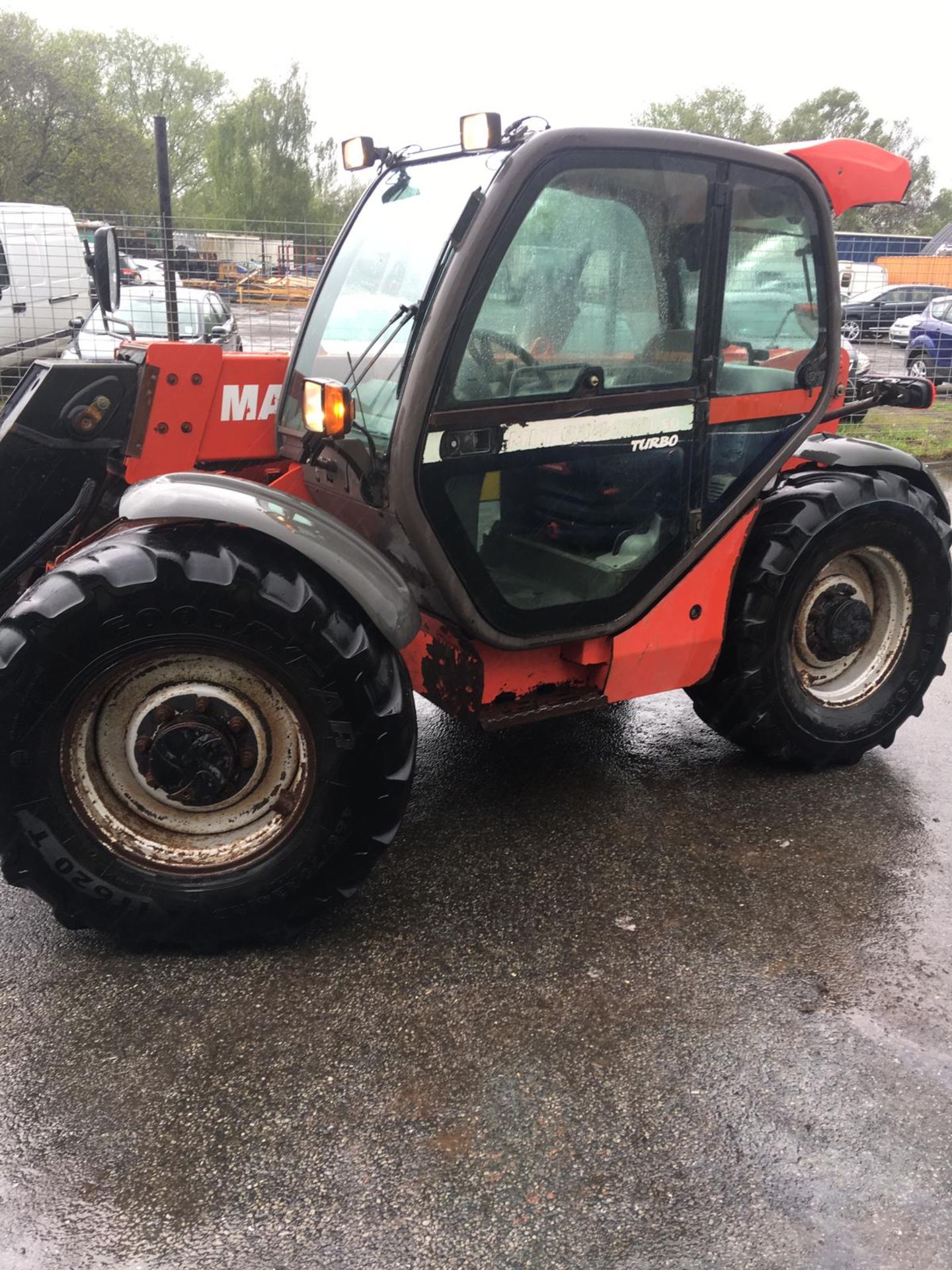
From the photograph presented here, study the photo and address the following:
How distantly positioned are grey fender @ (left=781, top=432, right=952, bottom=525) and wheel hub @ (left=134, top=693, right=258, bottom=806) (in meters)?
2.26

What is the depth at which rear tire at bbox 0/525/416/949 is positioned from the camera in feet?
8.26

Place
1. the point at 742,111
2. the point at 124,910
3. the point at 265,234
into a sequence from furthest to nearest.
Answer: the point at 742,111 → the point at 265,234 → the point at 124,910

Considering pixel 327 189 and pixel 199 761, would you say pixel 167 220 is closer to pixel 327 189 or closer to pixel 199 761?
pixel 199 761

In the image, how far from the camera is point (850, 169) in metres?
3.53

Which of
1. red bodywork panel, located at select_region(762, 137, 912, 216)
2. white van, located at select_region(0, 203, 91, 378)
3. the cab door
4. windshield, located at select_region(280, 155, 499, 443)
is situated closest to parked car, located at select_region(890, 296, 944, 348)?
white van, located at select_region(0, 203, 91, 378)

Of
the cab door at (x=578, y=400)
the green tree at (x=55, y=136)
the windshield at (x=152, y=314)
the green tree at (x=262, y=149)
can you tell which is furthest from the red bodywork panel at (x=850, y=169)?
the green tree at (x=262, y=149)

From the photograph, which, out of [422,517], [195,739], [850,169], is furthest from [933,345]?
[195,739]

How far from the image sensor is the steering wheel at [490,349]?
275 centimetres

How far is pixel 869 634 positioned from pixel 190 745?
2.57 m

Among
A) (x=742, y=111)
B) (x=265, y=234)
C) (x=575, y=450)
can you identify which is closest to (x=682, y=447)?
(x=575, y=450)

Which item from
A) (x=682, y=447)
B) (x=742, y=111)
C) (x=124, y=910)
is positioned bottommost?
(x=124, y=910)

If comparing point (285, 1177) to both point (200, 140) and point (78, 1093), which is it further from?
point (200, 140)

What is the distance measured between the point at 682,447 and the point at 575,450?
42cm

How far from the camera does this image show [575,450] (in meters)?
3.00
